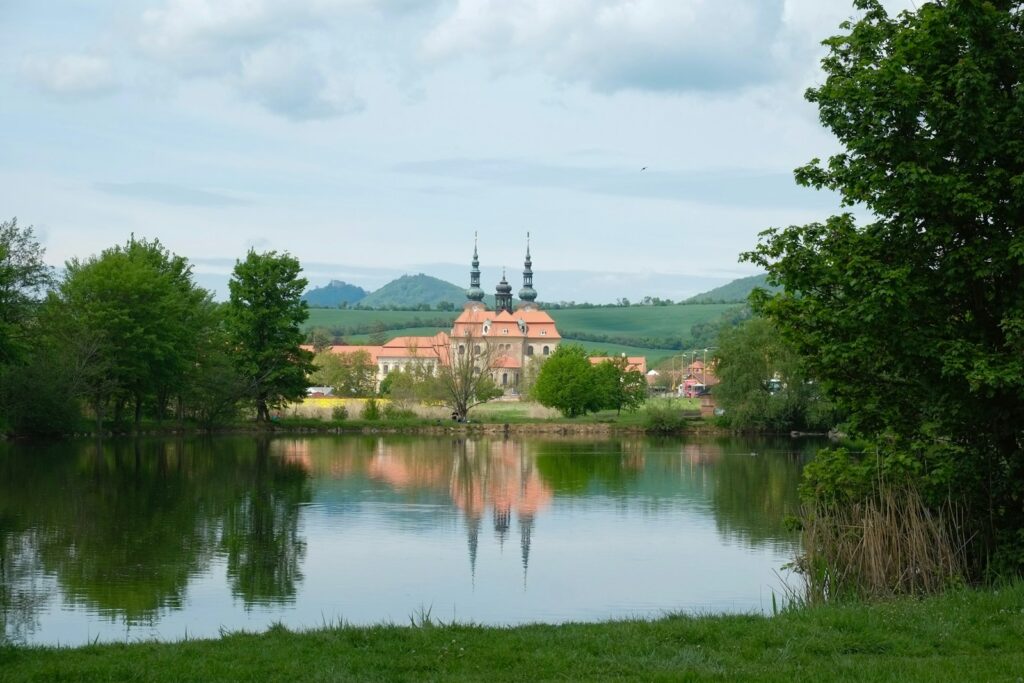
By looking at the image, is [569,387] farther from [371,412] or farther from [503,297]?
[503,297]

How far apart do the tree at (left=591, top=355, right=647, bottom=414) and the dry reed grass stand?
6650 cm

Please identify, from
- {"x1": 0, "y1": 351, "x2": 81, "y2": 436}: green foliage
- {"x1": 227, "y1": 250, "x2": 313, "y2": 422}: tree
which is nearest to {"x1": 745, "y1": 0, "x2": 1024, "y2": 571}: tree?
{"x1": 0, "y1": 351, "x2": 81, "y2": 436}: green foliage

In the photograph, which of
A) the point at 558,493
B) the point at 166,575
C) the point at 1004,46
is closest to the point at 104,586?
the point at 166,575

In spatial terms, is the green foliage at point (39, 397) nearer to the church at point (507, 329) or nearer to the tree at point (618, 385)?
the tree at point (618, 385)

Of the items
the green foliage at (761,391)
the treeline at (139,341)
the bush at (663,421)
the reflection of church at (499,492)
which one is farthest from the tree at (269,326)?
the green foliage at (761,391)

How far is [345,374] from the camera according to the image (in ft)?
356

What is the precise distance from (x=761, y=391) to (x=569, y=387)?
60.3 feet

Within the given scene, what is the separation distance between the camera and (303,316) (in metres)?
63.1

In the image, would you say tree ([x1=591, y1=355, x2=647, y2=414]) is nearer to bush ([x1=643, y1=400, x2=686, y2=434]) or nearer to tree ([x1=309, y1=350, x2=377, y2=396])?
bush ([x1=643, y1=400, x2=686, y2=434])

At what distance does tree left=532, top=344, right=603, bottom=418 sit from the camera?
77875mm

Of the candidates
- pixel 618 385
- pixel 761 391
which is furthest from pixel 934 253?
pixel 618 385

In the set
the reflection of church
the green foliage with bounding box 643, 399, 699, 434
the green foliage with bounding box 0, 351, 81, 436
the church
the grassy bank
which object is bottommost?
the reflection of church

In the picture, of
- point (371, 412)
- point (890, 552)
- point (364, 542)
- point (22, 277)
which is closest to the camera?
point (890, 552)

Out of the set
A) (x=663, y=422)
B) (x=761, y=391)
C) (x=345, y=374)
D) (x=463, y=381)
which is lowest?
(x=663, y=422)
